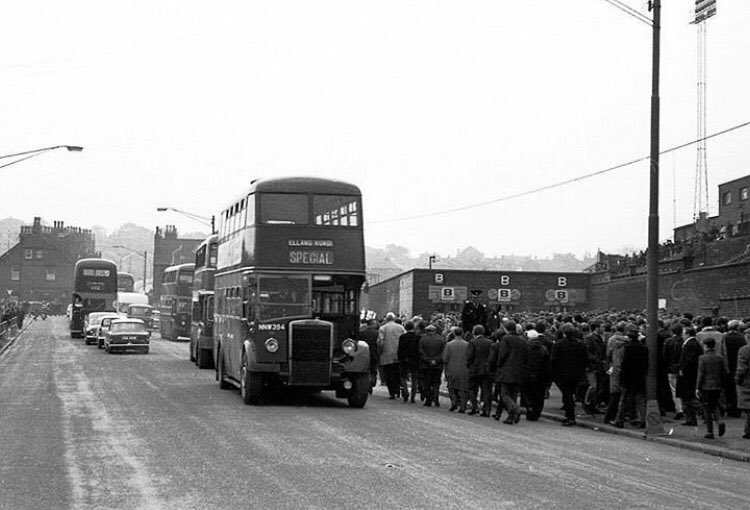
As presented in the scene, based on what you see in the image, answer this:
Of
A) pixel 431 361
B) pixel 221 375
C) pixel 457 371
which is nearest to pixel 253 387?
pixel 431 361

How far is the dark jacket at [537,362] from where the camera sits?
749 inches

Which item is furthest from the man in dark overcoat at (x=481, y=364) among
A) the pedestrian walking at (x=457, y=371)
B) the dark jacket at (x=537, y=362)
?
the dark jacket at (x=537, y=362)

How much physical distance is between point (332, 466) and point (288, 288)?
910cm

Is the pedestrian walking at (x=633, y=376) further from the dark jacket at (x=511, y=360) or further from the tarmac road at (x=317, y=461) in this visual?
the dark jacket at (x=511, y=360)

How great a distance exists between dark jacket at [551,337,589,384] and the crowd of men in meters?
0.02

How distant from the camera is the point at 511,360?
1894 centimetres

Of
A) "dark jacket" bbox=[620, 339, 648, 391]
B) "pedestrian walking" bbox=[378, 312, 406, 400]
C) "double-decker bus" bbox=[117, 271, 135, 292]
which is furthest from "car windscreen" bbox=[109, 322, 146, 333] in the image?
"double-decker bus" bbox=[117, 271, 135, 292]

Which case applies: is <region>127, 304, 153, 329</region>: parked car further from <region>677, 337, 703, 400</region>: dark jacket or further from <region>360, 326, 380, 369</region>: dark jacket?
<region>677, 337, 703, 400</region>: dark jacket

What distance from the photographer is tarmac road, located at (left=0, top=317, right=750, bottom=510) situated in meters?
9.88

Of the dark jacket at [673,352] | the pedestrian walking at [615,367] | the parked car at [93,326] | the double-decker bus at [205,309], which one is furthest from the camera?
the parked car at [93,326]

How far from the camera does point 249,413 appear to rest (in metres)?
18.7

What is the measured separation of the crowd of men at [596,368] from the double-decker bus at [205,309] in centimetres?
1289

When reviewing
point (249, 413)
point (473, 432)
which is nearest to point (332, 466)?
point (473, 432)

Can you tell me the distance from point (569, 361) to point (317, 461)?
785 centimetres
